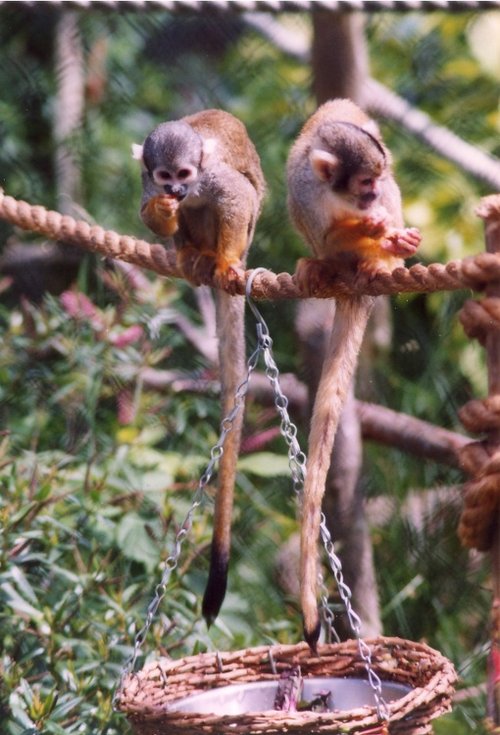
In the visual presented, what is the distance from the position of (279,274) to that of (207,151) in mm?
610

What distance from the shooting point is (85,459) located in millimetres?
2953

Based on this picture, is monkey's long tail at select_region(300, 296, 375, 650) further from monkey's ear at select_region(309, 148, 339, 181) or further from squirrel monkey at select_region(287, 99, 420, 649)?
monkey's ear at select_region(309, 148, 339, 181)

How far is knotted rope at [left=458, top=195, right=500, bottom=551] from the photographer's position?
172 centimetres

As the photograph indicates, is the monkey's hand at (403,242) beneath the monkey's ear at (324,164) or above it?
beneath

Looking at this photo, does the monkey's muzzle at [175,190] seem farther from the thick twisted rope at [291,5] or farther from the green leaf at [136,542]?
the green leaf at [136,542]

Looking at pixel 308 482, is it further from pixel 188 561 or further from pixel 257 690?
pixel 188 561

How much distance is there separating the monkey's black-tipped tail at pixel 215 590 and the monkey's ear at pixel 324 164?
753mm

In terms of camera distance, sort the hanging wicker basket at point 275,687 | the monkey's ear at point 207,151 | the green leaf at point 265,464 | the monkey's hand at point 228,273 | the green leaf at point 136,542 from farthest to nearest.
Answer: the green leaf at point 265,464
the green leaf at point 136,542
the monkey's ear at point 207,151
the monkey's hand at point 228,273
the hanging wicker basket at point 275,687

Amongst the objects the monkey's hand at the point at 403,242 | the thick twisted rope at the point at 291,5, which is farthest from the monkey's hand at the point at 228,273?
the thick twisted rope at the point at 291,5

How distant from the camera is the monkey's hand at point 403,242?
1839mm

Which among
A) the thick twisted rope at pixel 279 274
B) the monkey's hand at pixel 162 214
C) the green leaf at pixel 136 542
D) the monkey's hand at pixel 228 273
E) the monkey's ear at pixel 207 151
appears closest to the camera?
the thick twisted rope at pixel 279 274

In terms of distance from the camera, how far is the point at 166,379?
135 inches

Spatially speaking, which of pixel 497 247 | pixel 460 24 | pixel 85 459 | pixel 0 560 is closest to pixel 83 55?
pixel 460 24

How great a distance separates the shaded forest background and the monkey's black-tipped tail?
0.40 meters
